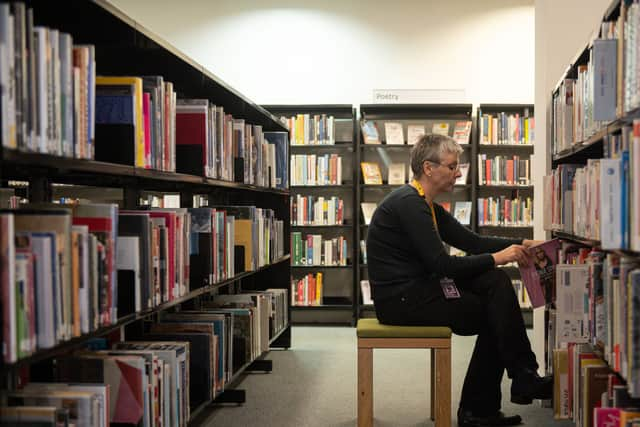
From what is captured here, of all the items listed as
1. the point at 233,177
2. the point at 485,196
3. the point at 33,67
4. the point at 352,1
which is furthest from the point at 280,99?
the point at 33,67

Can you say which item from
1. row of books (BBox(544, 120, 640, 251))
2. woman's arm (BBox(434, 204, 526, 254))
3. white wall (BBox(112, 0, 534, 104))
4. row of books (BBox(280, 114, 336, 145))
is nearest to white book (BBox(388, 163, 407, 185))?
row of books (BBox(280, 114, 336, 145))

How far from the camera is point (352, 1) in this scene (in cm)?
647

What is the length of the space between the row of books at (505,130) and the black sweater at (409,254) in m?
3.24

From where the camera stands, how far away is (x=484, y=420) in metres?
3.09

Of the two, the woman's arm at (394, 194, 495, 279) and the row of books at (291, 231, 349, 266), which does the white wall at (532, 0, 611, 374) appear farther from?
the row of books at (291, 231, 349, 266)

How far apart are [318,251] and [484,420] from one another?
10.7 ft

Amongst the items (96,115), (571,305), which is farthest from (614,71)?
(96,115)

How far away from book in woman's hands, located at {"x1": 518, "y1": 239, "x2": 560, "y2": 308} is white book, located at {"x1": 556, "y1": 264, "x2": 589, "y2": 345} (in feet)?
1.42

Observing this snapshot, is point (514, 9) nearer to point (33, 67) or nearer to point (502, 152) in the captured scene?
point (502, 152)

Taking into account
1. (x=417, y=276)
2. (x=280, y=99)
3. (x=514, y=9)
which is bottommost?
(x=417, y=276)

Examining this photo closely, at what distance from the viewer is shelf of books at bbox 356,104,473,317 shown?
6.18 m

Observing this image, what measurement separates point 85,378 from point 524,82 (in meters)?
5.16

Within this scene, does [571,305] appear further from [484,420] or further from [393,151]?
[393,151]

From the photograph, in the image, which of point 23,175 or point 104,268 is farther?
point 23,175
